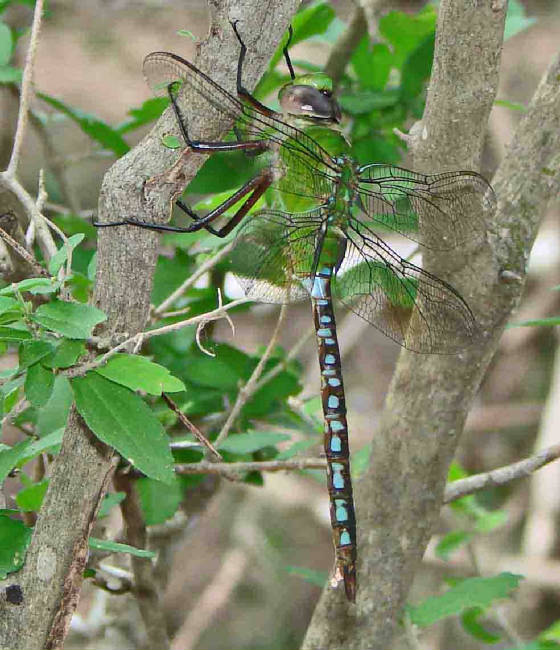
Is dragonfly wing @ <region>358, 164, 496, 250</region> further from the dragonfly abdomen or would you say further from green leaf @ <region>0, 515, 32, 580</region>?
green leaf @ <region>0, 515, 32, 580</region>

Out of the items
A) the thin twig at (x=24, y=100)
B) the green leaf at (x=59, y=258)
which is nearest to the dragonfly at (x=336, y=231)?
the thin twig at (x=24, y=100)

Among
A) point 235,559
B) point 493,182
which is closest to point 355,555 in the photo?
point 493,182

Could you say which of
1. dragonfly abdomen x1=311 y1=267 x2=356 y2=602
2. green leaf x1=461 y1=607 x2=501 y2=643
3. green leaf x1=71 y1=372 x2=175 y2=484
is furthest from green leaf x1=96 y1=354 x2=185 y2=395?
green leaf x1=461 y1=607 x2=501 y2=643

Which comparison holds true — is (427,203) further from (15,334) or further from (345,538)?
(15,334)

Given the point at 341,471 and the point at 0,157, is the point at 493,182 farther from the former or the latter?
the point at 0,157

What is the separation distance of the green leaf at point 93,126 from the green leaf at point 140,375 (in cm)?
55

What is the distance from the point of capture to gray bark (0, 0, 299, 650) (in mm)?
840

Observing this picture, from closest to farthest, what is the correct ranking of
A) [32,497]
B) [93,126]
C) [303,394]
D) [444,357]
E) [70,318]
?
[70,318] < [32,497] < [444,357] < [93,126] < [303,394]

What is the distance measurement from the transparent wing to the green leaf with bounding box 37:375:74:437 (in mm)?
361

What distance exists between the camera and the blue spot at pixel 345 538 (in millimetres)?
1073

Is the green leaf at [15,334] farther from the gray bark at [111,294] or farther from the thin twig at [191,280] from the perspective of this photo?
the thin twig at [191,280]

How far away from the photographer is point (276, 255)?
1199mm

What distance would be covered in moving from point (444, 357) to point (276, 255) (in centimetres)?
28

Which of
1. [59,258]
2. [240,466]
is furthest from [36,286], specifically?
[240,466]
